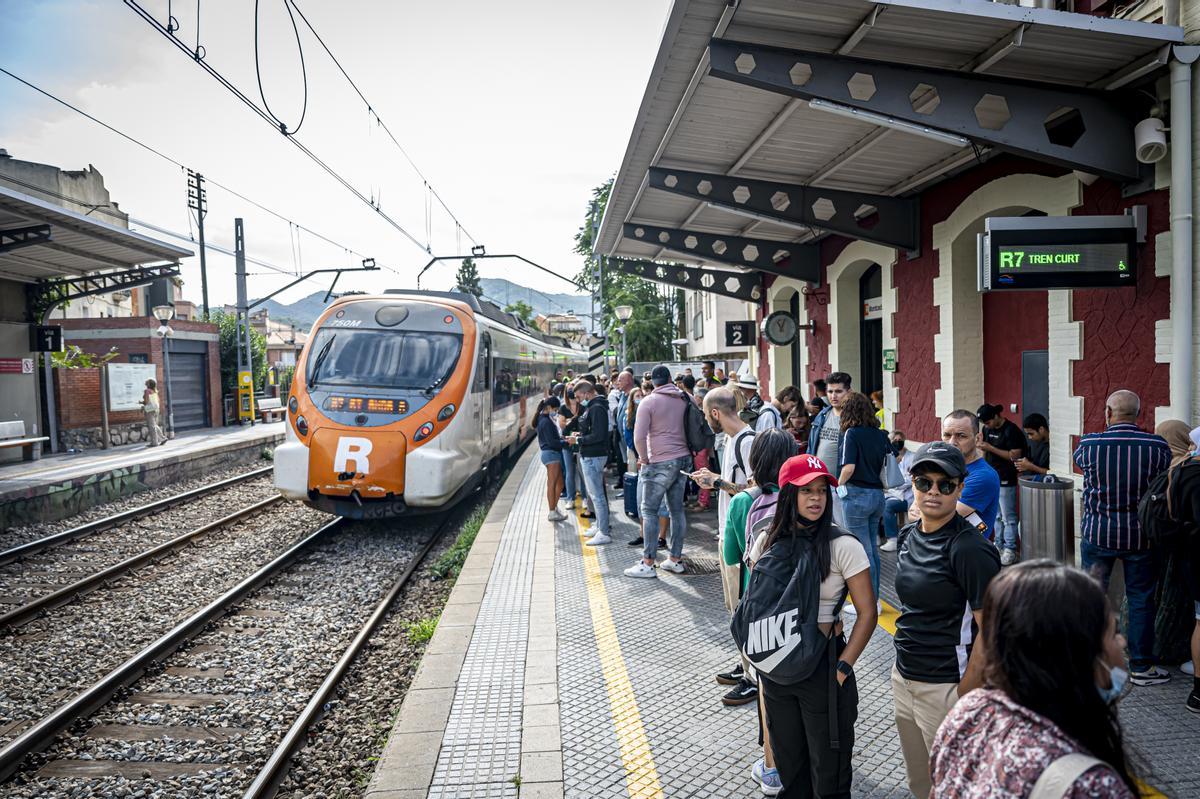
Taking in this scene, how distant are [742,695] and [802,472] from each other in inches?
83.4

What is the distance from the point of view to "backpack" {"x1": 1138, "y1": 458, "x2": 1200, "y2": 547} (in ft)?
13.6

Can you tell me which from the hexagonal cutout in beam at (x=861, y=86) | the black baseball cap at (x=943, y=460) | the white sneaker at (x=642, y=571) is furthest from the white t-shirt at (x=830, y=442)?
the black baseball cap at (x=943, y=460)

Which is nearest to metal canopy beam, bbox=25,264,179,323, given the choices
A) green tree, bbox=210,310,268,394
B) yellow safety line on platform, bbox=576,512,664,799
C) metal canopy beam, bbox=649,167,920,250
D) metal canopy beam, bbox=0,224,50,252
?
metal canopy beam, bbox=0,224,50,252

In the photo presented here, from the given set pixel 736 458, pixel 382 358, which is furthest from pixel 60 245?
pixel 736 458

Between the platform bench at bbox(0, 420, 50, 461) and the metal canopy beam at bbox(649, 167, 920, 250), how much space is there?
14.4 m

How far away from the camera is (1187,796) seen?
3.35 m

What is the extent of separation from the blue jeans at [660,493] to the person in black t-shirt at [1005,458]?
8.88 feet

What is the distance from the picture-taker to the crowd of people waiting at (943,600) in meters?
1.51

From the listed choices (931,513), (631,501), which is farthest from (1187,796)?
(631,501)

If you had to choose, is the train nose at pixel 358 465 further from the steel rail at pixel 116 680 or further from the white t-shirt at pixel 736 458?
the white t-shirt at pixel 736 458

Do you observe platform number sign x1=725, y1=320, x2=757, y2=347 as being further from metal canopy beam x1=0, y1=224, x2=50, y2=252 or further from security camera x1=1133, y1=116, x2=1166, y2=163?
metal canopy beam x1=0, y1=224, x2=50, y2=252

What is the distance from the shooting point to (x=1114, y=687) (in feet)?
4.99

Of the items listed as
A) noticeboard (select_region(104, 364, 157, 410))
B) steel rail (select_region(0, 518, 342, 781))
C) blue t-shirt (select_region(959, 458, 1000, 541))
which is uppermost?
noticeboard (select_region(104, 364, 157, 410))

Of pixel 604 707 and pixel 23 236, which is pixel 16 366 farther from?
pixel 604 707
